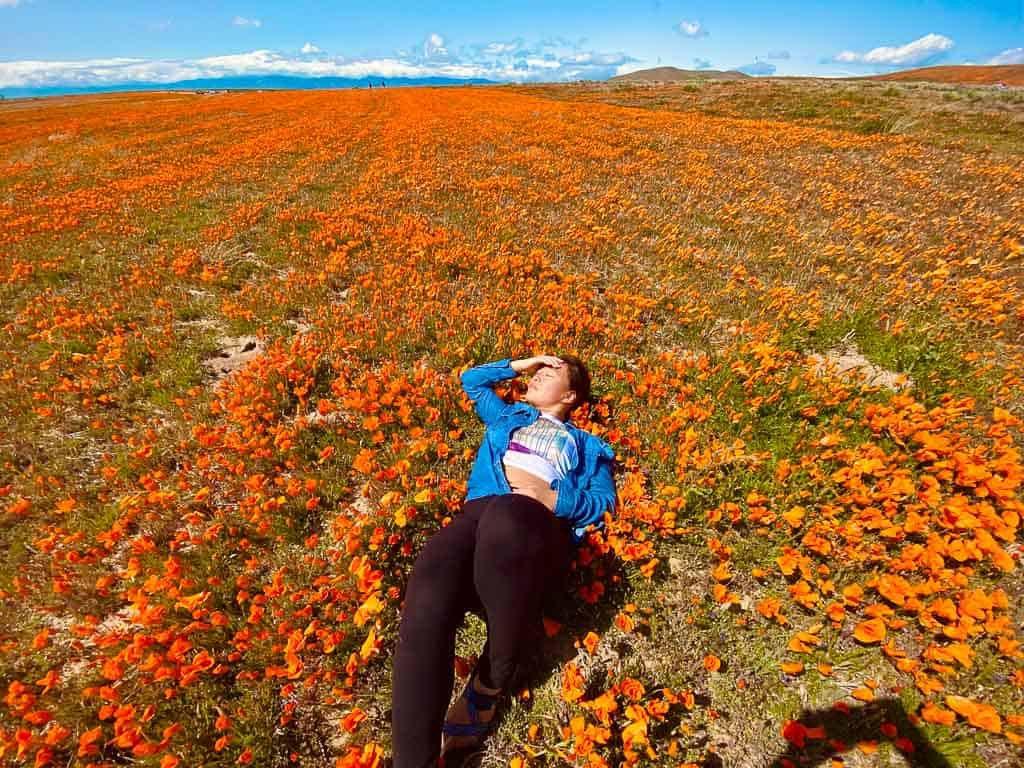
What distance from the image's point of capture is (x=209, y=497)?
4156 mm

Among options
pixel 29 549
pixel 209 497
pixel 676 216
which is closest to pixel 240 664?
pixel 209 497

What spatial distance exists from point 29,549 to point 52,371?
326 cm

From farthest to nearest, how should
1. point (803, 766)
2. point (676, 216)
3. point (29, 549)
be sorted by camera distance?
point (676, 216)
point (29, 549)
point (803, 766)

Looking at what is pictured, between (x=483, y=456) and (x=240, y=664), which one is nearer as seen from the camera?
(x=240, y=664)

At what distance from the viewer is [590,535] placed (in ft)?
11.9

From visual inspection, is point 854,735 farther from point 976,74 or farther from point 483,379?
point 976,74

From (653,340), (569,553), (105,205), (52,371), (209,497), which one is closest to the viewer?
(569,553)

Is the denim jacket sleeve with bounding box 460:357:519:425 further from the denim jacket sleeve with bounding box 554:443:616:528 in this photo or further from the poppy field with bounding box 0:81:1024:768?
the denim jacket sleeve with bounding box 554:443:616:528

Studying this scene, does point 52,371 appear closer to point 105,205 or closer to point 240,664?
A: point 240,664

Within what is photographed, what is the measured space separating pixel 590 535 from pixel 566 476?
510mm

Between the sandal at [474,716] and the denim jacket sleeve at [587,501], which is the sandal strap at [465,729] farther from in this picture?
the denim jacket sleeve at [587,501]

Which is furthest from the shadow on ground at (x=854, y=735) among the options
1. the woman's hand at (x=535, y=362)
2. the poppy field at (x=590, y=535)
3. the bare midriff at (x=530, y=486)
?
the woman's hand at (x=535, y=362)

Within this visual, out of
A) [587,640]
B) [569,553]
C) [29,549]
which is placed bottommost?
[29,549]

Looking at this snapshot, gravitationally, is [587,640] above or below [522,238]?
below
